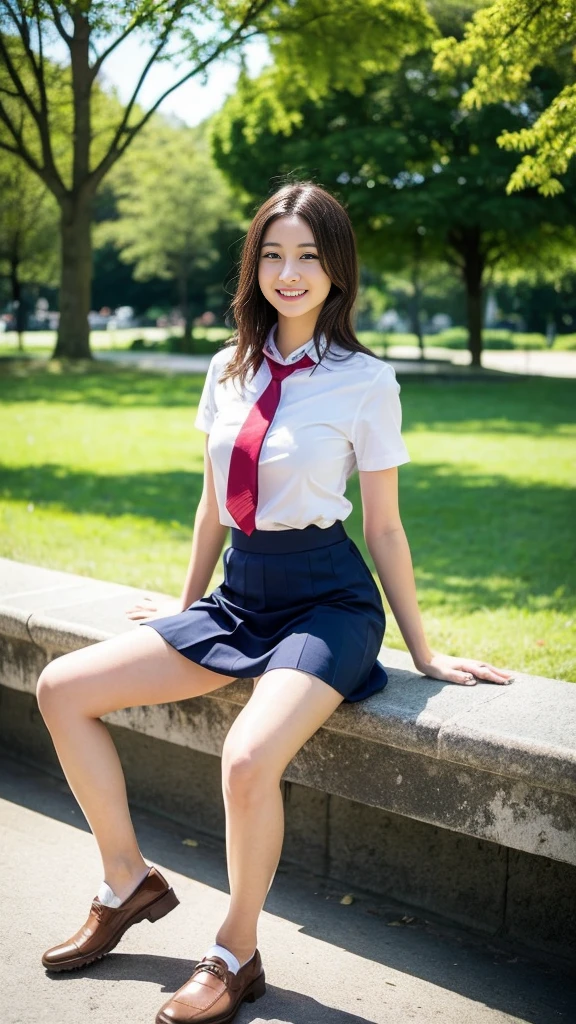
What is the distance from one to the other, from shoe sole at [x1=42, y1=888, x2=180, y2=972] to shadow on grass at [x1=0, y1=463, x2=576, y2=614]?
2.91 metres

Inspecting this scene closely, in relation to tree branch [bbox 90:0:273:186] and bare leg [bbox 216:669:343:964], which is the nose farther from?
tree branch [bbox 90:0:273:186]

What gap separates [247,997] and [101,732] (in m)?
0.78

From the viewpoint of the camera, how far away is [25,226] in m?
35.4

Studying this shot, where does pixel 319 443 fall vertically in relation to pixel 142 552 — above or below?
→ above

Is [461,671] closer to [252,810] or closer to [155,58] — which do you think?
[252,810]

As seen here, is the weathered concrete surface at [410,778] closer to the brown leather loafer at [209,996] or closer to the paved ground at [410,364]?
the brown leather loafer at [209,996]

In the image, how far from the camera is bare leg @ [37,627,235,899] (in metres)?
2.88

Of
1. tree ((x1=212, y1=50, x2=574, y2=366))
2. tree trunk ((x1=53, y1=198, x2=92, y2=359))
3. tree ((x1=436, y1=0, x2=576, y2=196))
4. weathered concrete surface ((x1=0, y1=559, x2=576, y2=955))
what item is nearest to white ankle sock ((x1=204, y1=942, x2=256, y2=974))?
weathered concrete surface ((x1=0, y1=559, x2=576, y2=955))

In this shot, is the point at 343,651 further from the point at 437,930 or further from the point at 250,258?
the point at 250,258

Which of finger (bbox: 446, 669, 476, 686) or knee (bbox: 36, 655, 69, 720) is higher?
knee (bbox: 36, 655, 69, 720)

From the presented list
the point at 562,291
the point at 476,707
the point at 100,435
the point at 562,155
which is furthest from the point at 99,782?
the point at 562,291

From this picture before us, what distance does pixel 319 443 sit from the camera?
10.1 ft

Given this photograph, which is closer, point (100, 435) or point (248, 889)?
point (248, 889)

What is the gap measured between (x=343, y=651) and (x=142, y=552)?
3.98 meters
